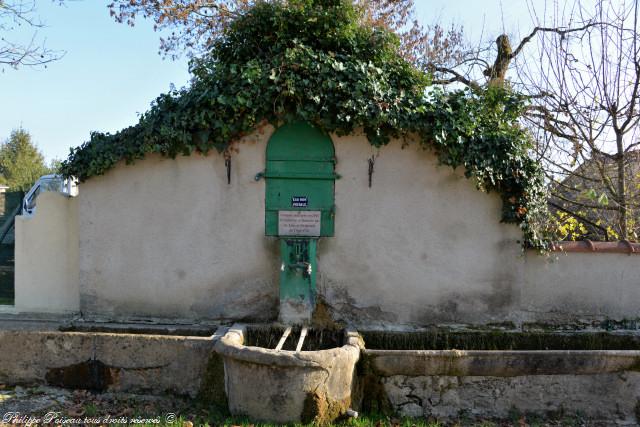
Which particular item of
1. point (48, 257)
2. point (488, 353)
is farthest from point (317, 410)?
point (48, 257)

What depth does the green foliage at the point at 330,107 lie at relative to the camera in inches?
224

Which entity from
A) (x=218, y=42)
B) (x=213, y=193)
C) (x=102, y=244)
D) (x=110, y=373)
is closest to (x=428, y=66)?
(x=218, y=42)

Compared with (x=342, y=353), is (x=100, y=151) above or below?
above

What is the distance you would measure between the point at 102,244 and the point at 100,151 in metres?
1.07

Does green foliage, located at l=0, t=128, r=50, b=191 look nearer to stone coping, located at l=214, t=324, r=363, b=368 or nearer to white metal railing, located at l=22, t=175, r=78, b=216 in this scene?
white metal railing, located at l=22, t=175, r=78, b=216

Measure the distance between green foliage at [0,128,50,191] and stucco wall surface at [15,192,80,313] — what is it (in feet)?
75.5

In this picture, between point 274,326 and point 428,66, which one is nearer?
point 274,326

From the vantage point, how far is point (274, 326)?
229 inches

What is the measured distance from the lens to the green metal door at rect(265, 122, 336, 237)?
5969mm

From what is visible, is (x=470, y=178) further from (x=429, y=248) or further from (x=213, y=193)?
(x=213, y=193)

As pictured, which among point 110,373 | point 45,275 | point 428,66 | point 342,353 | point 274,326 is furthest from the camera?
point 428,66

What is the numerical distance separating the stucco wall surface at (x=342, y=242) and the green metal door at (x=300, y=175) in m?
0.11

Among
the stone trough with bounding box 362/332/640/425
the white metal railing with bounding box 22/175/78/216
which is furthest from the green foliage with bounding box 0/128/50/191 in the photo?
the stone trough with bounding box 362/332/640/425

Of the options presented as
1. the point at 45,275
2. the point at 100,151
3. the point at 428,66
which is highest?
the point at 428,66
